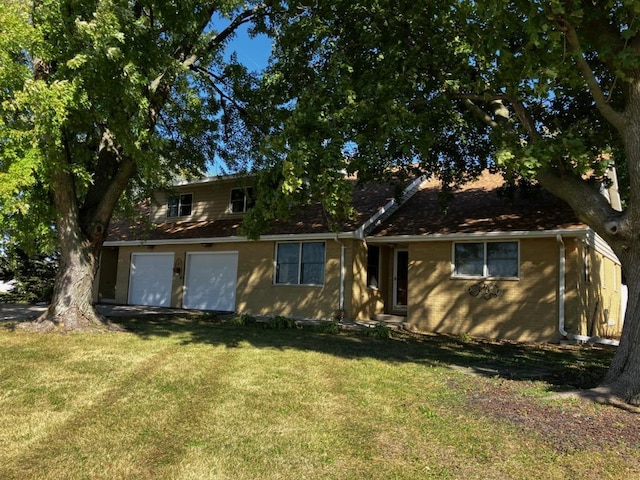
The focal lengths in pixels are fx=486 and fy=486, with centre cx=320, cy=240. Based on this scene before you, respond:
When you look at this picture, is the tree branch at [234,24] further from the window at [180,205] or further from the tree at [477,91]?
the window at [180,205]

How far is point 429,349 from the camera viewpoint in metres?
10.2

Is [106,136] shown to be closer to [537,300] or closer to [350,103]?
[350,103]

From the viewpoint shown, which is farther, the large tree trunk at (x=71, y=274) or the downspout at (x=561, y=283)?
the downspout at (x=561, y=283)

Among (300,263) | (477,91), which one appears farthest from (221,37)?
(477,91)

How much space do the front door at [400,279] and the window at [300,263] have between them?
8.51 ft

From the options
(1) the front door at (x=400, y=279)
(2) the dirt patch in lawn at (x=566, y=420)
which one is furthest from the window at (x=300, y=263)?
(2) the dirt patch in lawn at (x=566, y=420)

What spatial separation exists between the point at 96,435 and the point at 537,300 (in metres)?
10.7

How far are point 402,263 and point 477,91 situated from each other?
8.72m

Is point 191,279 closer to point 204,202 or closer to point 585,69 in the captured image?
point 204,202

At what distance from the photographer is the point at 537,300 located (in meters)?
12.2

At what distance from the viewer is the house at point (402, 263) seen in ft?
40.1

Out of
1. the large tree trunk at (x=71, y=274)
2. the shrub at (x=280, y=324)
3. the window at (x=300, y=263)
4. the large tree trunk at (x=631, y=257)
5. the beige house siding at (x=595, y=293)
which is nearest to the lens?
the large tree trunk at (x=631, y=257)

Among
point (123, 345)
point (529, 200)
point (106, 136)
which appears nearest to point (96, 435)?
point (123, 345)

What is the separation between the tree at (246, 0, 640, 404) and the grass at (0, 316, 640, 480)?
7.00 ft
